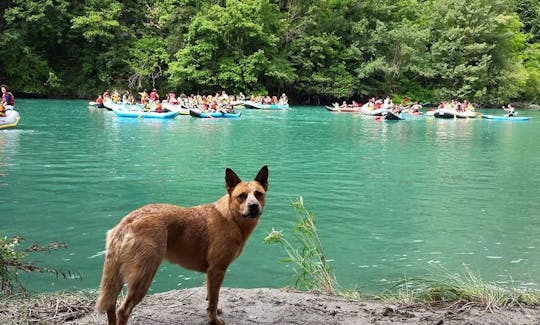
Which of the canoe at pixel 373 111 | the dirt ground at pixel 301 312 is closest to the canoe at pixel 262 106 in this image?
the canoe at pixel 373 111

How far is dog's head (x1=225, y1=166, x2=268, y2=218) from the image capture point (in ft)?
11.7

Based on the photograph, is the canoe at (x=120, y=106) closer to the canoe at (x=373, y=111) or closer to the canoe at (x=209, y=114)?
the canoe at (x=209, y=114)

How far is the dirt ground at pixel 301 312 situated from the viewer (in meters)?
3.83

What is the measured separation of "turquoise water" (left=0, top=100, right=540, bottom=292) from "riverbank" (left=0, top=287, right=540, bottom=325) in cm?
236

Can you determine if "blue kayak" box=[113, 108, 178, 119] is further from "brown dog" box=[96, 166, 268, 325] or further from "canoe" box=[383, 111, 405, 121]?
"brown dog" box=[96, 166, 268, 325]

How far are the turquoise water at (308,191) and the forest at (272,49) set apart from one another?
737 inches

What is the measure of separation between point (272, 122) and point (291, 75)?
1633 cm

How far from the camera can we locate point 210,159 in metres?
16.8

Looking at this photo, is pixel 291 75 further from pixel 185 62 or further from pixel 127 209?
pixel 127 209

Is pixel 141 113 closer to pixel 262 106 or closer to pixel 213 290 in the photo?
pixel 262 106

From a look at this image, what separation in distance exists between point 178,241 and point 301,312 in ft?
3.63

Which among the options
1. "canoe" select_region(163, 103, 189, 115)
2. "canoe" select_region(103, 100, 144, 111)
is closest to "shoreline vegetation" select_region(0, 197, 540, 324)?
"canoe" select_region(103, 100, 144, 111)

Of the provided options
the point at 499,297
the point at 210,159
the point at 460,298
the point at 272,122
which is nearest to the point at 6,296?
the point at 460,298

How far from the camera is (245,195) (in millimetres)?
3641
